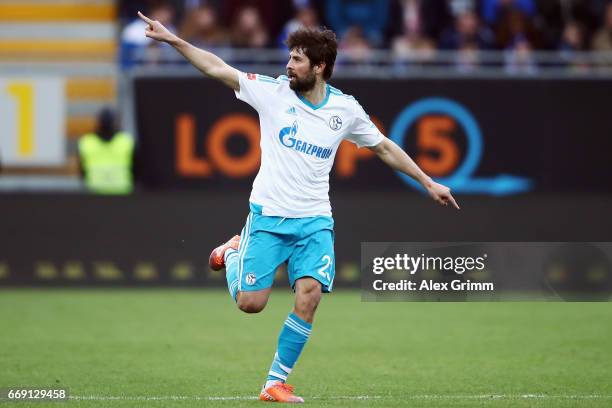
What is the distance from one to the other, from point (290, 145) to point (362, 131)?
0.60 m

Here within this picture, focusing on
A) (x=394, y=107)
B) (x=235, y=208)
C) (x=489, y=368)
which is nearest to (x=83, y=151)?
(x=235, y=208)

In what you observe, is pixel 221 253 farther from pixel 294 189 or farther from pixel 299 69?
pixel 299 69

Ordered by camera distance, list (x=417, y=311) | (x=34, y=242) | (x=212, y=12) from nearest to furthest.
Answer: (x=417, y=311) < (x=34, y=242) < (x=212, y=12)

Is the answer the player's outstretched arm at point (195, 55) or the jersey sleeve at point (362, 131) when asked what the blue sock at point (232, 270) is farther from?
the player's outstretched arm at point (195, 55)

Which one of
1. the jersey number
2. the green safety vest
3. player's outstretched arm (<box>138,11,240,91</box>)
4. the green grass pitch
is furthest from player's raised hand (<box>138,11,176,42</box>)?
the green safety vest

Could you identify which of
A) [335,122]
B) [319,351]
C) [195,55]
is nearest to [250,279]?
[335,122]

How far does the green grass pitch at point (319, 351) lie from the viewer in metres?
8.88

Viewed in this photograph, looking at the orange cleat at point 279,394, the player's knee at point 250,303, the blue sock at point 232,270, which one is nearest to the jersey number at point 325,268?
the player's knee at point 250,303

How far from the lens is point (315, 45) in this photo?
855cm

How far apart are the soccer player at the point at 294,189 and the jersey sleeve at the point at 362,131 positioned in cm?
14

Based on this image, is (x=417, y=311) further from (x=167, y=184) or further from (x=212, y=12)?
(x=212, y=12)

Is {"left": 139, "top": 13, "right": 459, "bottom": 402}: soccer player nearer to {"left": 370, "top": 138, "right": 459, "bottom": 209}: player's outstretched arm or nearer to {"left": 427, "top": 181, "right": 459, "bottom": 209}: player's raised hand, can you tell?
{"left": 370, "top": 138, "right": 459, "bottom": 209}: player's outstretched arm

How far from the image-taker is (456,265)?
9.24 meters

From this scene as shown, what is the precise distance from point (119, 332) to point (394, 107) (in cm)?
676
